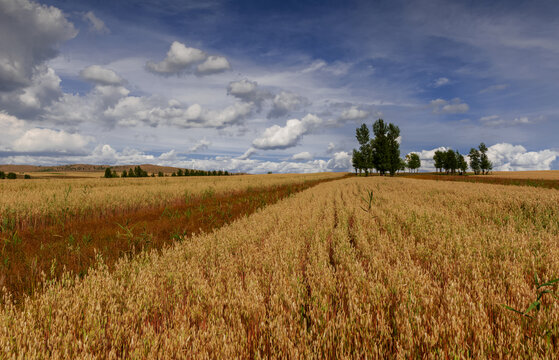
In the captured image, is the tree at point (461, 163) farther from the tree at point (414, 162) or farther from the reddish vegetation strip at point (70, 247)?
the reddish vegetation strip at point (70, 247)

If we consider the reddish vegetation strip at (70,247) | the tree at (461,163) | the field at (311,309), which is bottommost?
the reddish vegetation strip at (70,247)

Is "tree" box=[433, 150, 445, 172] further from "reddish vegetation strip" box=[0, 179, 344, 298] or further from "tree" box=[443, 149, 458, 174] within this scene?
"reddish vegetation strip" box=[0, 179, 344, 298]

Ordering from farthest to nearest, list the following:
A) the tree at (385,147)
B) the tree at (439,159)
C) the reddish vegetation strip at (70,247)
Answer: the tree at (439,159) → the tree at (385,147) → the reddish vegetation strip at (70,247)

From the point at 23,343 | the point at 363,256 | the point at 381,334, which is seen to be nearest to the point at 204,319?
the point at 23,343

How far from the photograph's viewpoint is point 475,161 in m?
105

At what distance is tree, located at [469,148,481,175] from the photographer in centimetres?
10364

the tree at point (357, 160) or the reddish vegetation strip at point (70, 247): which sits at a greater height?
the tree at point (357, 160)

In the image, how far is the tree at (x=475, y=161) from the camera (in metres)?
104

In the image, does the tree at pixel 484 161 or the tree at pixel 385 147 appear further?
the tree at pixel 484 161

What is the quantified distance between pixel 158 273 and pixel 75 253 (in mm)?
2946

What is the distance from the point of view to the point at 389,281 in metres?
2.90

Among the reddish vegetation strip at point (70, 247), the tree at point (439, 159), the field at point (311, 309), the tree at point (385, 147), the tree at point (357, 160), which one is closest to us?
the field at point (311, 309)

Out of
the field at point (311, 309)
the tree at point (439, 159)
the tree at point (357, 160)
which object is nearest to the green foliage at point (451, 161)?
the tree at point (439, 159)

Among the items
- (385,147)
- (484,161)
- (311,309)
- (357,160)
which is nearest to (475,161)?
(484,161)
